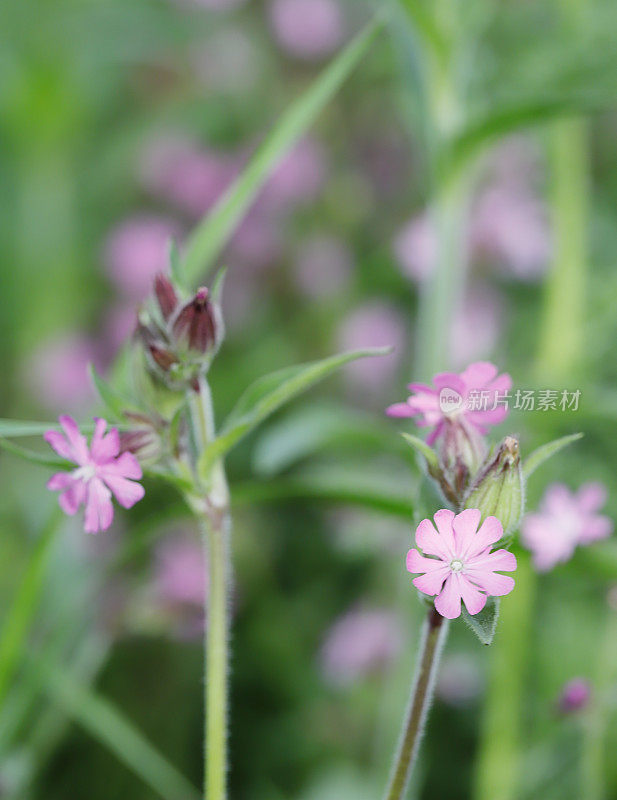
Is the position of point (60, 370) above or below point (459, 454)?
above

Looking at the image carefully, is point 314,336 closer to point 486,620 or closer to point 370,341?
point 370,341

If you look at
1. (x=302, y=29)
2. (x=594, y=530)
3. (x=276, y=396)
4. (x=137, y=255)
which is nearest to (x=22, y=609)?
(x=276, y=396)

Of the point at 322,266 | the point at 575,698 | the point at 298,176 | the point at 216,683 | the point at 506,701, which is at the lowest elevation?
the point at 216,683

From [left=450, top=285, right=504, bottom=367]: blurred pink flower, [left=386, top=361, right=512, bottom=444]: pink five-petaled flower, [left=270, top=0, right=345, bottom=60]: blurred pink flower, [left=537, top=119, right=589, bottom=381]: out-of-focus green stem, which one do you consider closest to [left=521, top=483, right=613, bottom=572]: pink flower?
[left=386, top=361, right=512, bottom=444]: pink five-petaled flower

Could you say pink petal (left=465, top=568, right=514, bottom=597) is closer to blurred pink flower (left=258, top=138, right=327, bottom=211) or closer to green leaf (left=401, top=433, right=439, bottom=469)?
green leaf (left=401, top=433, right=439, bottom=469)

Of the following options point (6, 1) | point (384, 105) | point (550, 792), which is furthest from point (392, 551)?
point (6, 1)

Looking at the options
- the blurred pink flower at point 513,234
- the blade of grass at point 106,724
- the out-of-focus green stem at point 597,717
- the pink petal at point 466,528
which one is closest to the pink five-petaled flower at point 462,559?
the pink petal at point 466,528
